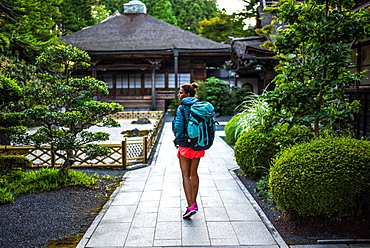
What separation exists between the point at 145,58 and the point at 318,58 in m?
19.1

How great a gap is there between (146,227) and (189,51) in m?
19.0

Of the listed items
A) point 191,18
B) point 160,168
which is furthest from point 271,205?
point 191,18

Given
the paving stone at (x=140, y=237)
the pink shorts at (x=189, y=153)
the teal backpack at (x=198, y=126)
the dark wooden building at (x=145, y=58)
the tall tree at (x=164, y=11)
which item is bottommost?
the paving stone at (x=140, y=237)

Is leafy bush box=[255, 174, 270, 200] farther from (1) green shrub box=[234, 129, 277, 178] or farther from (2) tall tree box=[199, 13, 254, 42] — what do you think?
(2) tall tree box=[199, 13, 254, 42]

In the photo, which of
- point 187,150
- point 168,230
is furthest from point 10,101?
point 168,230

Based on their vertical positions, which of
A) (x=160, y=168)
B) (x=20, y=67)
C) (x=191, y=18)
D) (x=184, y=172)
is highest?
(x=191, y=18)

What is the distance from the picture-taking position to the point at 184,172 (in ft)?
14.4

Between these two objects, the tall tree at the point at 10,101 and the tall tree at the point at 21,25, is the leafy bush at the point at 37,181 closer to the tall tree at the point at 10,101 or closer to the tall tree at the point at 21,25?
the tall tree at the point at 10,101

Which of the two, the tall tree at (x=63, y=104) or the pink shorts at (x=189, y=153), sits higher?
the tall tree at (x=63, y=104)

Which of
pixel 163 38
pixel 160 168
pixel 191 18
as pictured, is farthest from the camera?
pixel 191 18

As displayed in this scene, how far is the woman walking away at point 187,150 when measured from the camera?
4.22 metres

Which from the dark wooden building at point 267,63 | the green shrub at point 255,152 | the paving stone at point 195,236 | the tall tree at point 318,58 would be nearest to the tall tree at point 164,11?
the dark wooden building at point 267,63

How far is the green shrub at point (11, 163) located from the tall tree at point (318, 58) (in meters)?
4.92

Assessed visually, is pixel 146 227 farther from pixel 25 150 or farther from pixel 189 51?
pixel 189 51
